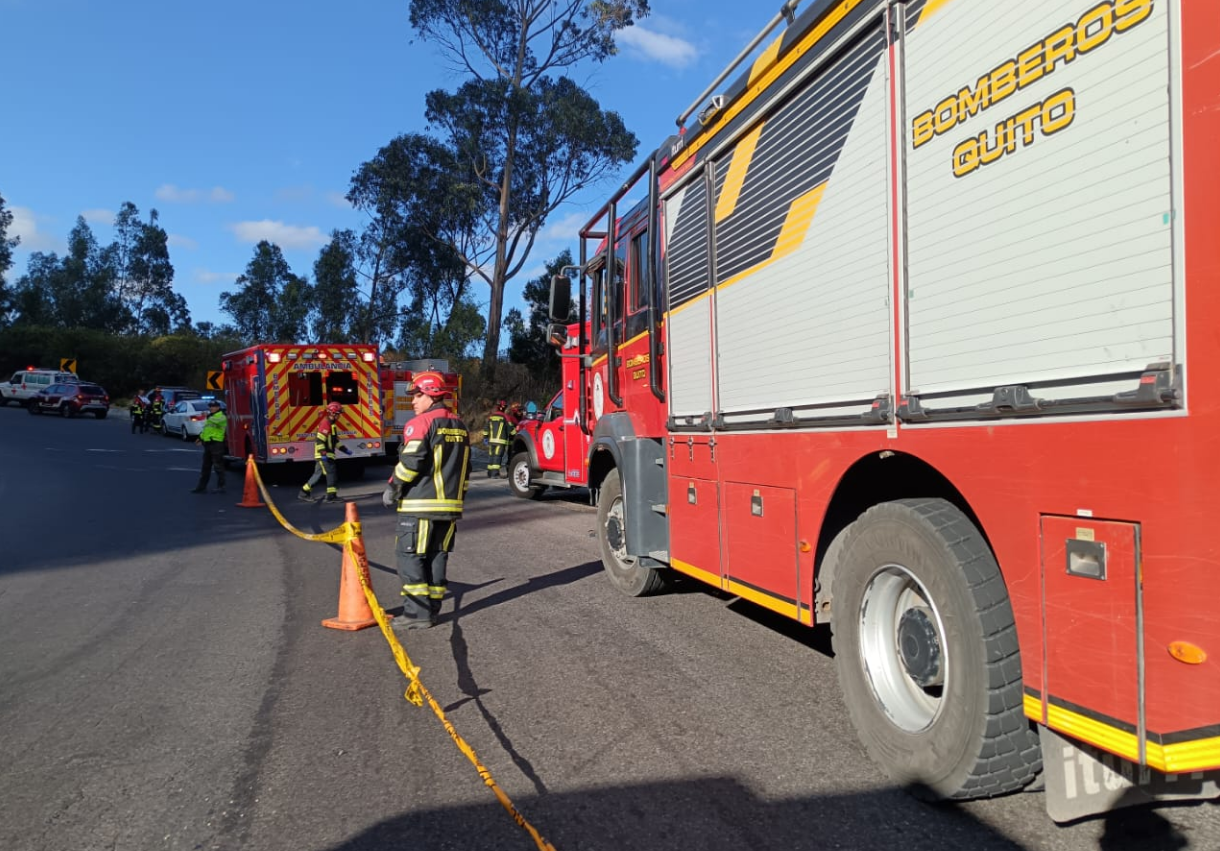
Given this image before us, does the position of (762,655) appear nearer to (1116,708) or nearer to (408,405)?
(1116,708)

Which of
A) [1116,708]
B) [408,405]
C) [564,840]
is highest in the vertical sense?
[408,405]

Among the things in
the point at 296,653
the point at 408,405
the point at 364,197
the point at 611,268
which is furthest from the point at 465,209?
the point at 296,653

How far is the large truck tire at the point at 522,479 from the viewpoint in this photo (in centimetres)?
1448

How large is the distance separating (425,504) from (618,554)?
6.06 feet

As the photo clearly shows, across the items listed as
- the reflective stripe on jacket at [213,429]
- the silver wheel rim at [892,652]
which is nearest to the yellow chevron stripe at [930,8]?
the silver wheel rim at [892,652]

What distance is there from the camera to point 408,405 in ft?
71.4

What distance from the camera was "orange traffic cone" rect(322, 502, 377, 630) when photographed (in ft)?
19.6

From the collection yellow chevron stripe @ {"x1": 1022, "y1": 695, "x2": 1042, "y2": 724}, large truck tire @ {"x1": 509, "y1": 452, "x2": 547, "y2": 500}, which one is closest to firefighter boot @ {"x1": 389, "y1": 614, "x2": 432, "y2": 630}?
yellow chevron stripe @ {"x1": 1022, "y1": 695, "x2": 1042, "y2": 724}

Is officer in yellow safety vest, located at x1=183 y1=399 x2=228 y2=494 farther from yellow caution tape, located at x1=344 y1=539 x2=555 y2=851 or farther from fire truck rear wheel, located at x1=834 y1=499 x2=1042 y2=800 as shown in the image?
fire truck rear wheel, located at x1=834 y1=499 x2=1042 y2=800

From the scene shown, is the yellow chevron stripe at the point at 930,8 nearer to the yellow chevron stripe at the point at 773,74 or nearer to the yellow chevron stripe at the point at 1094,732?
the yellow chevron stripe at the point at 773,74

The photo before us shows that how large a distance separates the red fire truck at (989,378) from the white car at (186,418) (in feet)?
91.3

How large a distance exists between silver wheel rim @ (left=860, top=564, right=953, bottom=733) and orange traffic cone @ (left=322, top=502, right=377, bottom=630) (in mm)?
3684

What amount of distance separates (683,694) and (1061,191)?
Answer: 3066 millimetres

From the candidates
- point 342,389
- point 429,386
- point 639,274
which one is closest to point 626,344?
point 639,274
